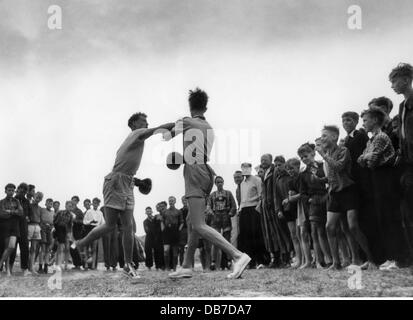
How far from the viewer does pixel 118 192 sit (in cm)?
589

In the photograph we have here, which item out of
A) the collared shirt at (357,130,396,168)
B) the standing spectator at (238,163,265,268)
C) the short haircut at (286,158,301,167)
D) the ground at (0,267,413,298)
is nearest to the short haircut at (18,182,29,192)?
the standing spectator at (238,163,265,268)

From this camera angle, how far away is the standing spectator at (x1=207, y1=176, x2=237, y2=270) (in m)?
9.23

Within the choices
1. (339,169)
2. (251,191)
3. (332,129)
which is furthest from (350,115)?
(251,191)

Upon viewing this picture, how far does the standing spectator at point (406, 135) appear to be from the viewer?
508cm

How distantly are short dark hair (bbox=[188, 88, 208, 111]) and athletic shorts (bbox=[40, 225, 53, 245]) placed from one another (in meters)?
6.83

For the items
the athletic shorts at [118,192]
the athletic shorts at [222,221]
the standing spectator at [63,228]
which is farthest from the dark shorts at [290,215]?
the standing spectator at [63,228]

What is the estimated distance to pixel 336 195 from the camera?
605 cm

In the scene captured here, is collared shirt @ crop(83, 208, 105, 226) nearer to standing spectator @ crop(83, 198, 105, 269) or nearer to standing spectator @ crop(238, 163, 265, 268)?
standing spectator @ crop(83, 198, 105, 269)

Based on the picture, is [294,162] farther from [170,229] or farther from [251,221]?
[170,229]

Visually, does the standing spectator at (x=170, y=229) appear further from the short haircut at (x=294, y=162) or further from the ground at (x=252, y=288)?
the ground at (x=252, y=288)

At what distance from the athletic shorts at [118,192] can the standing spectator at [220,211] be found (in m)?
3.48
